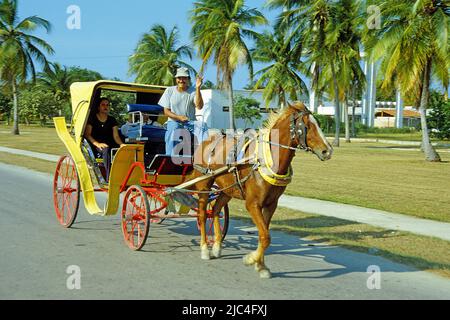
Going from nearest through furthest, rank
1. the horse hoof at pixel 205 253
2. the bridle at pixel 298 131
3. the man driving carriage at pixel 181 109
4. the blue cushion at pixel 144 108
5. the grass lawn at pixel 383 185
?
the bridle at pixel 298 131 < the horse hoof at pixel 205 253 < the man driving carriage at pixel 181 109 < the blue cushion at pixel 144 108 < the grass lawn at pixel 383 185

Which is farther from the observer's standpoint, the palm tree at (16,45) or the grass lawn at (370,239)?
the palm tree at (16,45)

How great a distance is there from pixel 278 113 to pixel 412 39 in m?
21.0

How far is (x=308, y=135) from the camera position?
657cm

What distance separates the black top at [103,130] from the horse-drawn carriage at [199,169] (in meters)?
0.25

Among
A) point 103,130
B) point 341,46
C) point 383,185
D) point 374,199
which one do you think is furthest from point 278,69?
point 103,130

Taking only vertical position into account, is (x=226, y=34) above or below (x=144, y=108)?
above

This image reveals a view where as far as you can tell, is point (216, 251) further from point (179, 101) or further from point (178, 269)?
point (179, 101)

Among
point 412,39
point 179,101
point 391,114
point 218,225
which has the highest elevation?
point 412,39

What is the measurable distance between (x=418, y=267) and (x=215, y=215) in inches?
111

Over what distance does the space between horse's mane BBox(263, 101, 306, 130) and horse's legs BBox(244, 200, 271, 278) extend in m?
1.03

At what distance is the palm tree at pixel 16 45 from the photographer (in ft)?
151

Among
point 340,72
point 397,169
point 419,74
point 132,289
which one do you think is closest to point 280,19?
point 340,72

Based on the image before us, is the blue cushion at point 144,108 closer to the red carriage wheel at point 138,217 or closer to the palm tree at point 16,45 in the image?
the red carriage wheel at point 138,217

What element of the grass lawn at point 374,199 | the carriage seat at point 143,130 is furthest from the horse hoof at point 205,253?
the grass lawn at point 374,199
